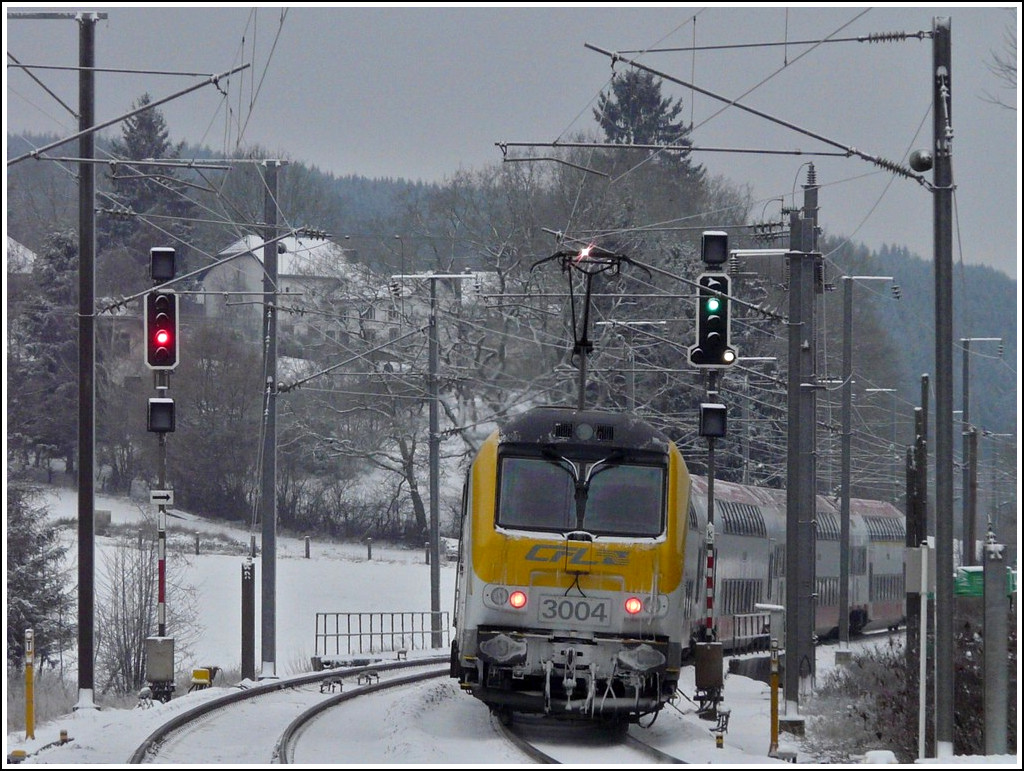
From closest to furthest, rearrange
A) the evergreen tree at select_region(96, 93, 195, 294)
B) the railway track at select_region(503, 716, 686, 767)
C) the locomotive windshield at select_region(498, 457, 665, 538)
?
the railway track at select_region(503, 716, 686, 767) → the locomotive windshield at select_region(498, 457, 665, 538) → the evergreen tree at select_region(96, 93, 195, 294)

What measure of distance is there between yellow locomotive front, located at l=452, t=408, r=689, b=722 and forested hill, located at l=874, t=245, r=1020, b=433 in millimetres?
50064

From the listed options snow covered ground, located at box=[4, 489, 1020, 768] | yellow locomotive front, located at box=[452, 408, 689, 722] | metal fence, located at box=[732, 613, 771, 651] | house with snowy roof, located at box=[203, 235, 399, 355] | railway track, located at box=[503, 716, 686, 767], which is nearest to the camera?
railway track, located at box=[503, 716, 686, 767]

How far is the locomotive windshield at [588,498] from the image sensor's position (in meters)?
16.2

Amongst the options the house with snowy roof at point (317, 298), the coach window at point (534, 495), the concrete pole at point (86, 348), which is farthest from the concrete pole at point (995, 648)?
the house with snowy roof at point (317, 298)

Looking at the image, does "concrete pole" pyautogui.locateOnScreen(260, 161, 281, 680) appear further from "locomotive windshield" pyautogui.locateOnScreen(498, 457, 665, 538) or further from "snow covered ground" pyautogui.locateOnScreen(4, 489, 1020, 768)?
"locomotive windshield" pyautogui.locateOnScreen(498, 457, 665, 538)

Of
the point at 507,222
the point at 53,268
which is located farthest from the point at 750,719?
the point at 53,268

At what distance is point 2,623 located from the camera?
56.2ft

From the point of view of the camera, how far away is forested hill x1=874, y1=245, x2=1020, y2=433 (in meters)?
71.8

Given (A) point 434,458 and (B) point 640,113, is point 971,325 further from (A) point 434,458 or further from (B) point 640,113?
(A) point 434,458

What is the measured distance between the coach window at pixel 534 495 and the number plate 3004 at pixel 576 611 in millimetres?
811

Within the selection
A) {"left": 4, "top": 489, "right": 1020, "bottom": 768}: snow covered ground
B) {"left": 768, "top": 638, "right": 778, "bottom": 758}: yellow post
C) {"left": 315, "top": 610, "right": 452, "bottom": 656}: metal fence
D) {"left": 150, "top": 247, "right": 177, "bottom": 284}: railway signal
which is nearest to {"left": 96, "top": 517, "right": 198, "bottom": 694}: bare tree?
{"left": 4, "top": 489, "right": 1020, "bottom": 768}: snow covered ground

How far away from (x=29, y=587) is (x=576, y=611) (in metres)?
21.9

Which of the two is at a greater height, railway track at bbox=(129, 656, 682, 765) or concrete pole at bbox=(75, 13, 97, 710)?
concrete pole at bbox=(75, 13, 97, 710)

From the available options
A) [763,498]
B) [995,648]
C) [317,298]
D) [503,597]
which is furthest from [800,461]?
[317,298]
